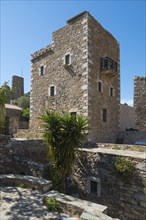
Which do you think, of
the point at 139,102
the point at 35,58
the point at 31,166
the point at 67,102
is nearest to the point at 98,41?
the point at 67,102

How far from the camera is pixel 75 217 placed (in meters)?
4.93

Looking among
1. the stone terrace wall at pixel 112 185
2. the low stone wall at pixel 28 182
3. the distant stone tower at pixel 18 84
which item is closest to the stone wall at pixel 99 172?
the stone terrace wall at pixel 112 185

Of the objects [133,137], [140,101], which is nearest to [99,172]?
[133,137]

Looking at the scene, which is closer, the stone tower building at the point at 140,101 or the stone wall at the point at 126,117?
the stone tower building at the point at 140,101

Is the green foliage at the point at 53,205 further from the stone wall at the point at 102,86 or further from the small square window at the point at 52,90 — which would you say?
the small square window at the point at 52,90

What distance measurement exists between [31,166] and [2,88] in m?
4.03

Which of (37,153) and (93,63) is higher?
(93,63)

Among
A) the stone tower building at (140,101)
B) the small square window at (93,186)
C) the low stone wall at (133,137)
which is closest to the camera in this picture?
the small square window at (93,186)

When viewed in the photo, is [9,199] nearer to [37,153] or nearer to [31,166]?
[31,166]

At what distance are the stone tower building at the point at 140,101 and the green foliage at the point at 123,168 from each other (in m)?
11.1

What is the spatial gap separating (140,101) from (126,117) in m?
2.35

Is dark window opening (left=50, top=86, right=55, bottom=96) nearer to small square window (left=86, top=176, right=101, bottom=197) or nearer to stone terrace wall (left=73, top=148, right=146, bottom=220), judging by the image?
stone terrace wall (left=73, top=148, right=146, bottom=220)

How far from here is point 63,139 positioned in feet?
26.5

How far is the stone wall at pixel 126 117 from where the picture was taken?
62.4 feet
